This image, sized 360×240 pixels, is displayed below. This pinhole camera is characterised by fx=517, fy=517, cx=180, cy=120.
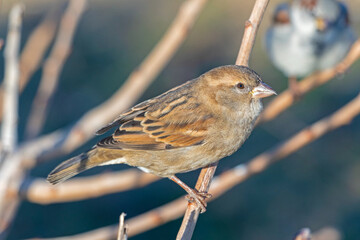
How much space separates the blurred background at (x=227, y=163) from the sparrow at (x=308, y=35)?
1.17 m

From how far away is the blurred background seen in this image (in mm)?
6160

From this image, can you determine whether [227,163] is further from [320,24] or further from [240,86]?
[240,86]

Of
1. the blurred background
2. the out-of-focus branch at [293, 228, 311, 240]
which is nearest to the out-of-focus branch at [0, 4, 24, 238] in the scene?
the out-of-focus branch at [293, 228, 311, 240]

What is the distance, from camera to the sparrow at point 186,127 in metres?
3.43

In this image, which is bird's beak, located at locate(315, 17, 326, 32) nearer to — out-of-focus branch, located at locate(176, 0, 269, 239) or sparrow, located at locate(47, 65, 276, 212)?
sparrow, located at locate(47, 65, 276, 212)

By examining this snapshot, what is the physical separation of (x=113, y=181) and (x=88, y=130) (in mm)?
507

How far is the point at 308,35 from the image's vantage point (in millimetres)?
5973

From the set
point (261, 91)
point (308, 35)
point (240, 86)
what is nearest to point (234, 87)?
point (240, 86)

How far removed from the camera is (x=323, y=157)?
22.4ft

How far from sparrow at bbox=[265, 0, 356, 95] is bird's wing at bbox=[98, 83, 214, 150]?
2.42 m

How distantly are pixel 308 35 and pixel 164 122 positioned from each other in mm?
3048

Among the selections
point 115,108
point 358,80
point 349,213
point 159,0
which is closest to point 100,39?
point 159,0

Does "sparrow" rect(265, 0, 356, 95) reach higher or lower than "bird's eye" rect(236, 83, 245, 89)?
higher

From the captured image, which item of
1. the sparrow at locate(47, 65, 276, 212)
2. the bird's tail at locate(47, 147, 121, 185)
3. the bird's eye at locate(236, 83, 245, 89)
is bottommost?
the bird's tail at locate(47, 147, 121, 185)
